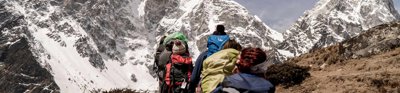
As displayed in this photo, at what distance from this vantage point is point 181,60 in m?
11.2

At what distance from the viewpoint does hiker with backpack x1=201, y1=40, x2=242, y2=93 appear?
27.3 ft

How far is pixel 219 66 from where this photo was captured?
27.7 feet

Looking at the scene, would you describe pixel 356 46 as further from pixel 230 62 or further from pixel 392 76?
pixel 230 62

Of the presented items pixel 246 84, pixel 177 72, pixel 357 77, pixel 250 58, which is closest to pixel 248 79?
pixel 246 84

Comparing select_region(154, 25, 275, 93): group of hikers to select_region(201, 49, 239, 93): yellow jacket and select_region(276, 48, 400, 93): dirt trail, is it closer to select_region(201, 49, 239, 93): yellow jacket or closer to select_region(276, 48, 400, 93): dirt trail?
select_region(201, 49, 239, 93): yellow jacket

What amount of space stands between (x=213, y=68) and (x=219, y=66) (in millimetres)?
120

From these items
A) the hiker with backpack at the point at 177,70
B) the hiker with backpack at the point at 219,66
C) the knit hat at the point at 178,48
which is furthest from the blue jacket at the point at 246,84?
the knit hat at the point at 178,48

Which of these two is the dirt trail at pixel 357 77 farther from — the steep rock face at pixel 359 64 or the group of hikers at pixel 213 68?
the group of hikers at pixel 213 68

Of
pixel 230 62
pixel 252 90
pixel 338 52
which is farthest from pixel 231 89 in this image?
pixel 338 52

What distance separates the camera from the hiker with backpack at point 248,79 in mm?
6629

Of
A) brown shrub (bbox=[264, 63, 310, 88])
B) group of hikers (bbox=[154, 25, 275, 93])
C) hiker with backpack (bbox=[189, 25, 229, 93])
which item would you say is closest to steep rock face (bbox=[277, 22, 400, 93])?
brown shrub (bbox=[264, 63, 310, 88])

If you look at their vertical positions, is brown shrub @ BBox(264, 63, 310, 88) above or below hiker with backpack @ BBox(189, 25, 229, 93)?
above

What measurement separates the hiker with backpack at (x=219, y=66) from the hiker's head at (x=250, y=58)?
1.35m

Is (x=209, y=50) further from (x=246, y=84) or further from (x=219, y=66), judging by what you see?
(x=246, y=84)
